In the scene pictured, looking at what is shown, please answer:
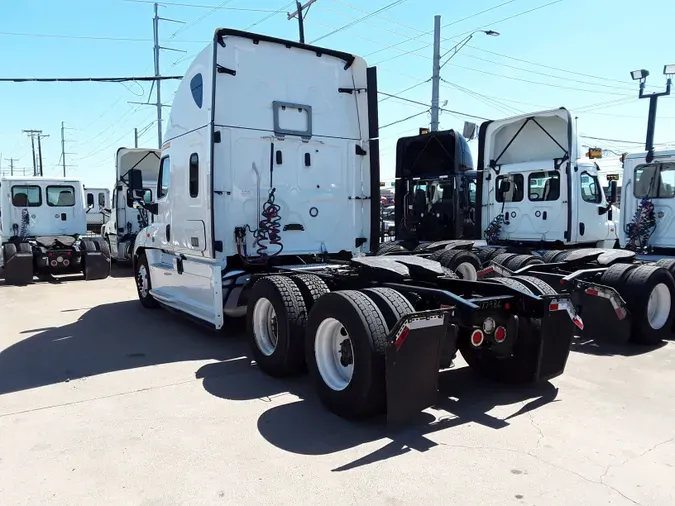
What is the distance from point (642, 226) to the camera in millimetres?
9344

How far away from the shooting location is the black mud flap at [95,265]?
13586mm

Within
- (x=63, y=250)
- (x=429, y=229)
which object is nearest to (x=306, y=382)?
(x=429, y=229)

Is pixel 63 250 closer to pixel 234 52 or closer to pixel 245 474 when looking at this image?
pixel 234 52

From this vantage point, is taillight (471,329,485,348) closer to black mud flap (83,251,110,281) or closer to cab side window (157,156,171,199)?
cab side window (157,156,171,199)

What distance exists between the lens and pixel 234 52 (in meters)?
6.71

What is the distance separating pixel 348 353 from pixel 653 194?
728 cm

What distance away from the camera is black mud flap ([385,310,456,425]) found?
4004mm

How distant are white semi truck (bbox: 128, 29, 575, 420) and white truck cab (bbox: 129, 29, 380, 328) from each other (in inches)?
0.7

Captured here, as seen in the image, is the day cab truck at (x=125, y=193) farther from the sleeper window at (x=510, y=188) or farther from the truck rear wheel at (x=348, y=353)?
the truck rear wheel at (x=348, y=353)

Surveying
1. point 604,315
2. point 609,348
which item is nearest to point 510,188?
point 604,315

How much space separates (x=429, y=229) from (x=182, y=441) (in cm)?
950

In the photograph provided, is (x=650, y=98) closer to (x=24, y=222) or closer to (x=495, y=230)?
(x=495, y=230)

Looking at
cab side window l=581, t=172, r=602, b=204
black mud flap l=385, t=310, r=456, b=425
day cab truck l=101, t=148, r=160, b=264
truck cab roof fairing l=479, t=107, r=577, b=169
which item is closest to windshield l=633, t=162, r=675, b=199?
cab side window l=581, t=172, r=602, b=204

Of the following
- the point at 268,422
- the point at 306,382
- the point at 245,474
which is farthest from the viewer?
the point at 306,382
